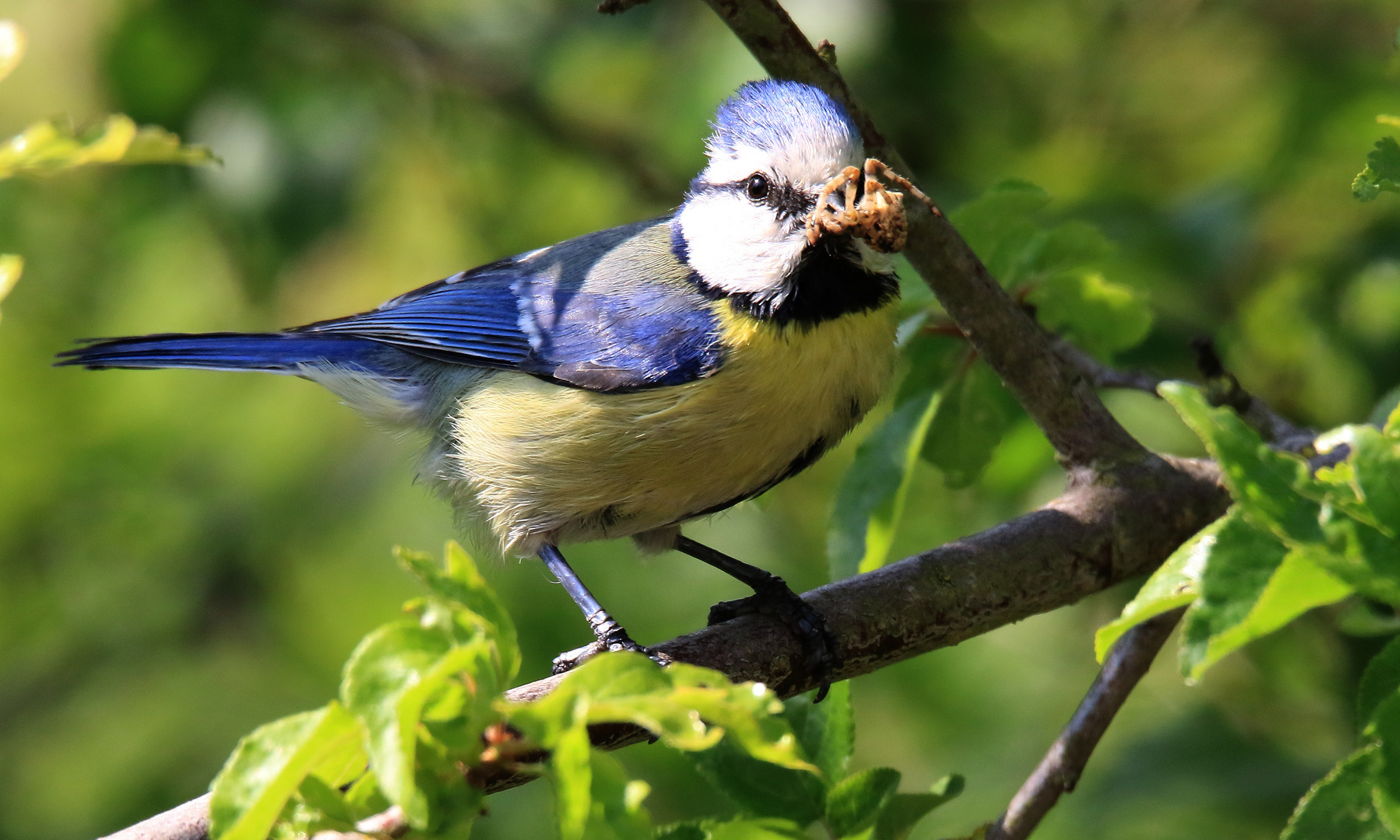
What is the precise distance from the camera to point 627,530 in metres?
2.69

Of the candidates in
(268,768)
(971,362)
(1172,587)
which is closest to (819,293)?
(971,362)

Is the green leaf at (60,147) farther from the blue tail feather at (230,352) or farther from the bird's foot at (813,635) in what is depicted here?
the blue tail feather at (230,352)

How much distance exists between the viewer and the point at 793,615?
208 cm

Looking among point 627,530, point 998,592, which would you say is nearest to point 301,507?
point 627,530

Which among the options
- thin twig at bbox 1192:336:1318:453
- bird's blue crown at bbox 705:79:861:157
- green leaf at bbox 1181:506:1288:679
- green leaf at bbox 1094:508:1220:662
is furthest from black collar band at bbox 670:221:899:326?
green leaf at bbox 1181:506:1288:679

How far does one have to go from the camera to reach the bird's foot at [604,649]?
6.74 feet

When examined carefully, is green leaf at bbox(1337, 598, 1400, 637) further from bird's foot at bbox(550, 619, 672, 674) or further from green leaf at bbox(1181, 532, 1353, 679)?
bird's foot at bbox(550, 619, 672, 674)

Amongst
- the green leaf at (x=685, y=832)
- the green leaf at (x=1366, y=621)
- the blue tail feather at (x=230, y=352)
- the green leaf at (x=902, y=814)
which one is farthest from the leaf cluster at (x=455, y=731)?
the blue tail feather at (x=230, y=352)

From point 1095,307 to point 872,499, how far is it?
635 mm

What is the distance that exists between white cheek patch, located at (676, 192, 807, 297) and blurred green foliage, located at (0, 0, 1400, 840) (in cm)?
70

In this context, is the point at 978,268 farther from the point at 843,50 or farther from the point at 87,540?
the point at 87,540

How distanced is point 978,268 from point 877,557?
0.60 m

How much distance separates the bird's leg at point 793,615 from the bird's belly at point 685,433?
0.67ft

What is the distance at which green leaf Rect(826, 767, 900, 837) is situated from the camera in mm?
1601
